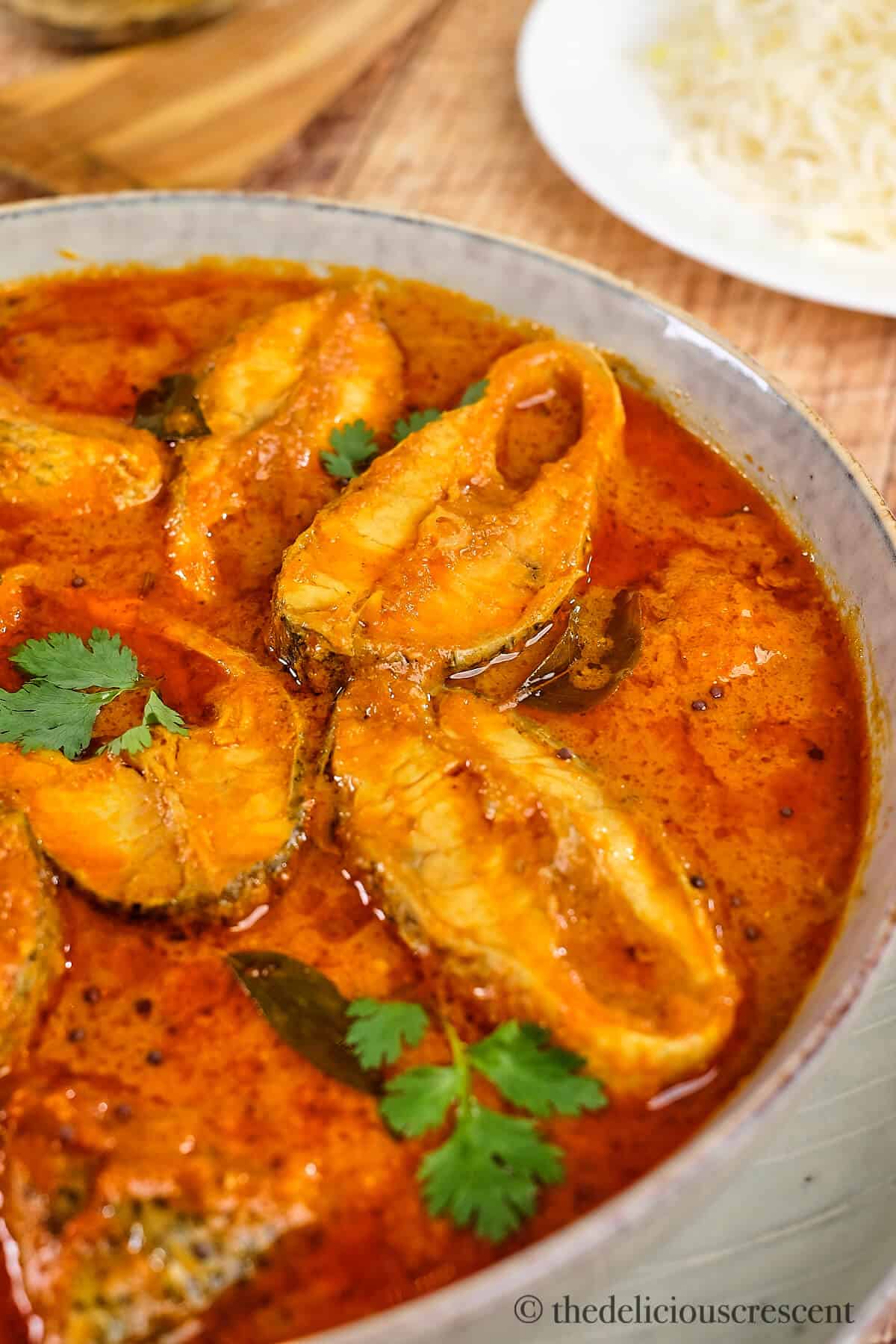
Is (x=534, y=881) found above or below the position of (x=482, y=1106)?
above

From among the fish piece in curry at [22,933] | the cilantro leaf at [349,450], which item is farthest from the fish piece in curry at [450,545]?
the fish piece in curry at [22,933]

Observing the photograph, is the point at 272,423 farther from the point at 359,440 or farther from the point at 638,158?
the point at 638,158

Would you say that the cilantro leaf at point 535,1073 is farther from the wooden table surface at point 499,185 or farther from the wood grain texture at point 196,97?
the wood grain texture at point 196,97

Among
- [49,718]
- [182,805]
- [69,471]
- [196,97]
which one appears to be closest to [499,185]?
[196,97]

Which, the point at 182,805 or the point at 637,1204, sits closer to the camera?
the point at 637,1204

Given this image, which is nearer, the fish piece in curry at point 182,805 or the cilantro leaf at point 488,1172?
the cilantro leaf at point 488,1172

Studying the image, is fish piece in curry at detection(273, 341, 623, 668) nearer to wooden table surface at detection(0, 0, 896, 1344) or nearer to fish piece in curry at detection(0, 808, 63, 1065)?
fish piece in curry at detection(0, 808, 63, 1065)

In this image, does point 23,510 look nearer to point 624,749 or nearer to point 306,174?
point 624,749
